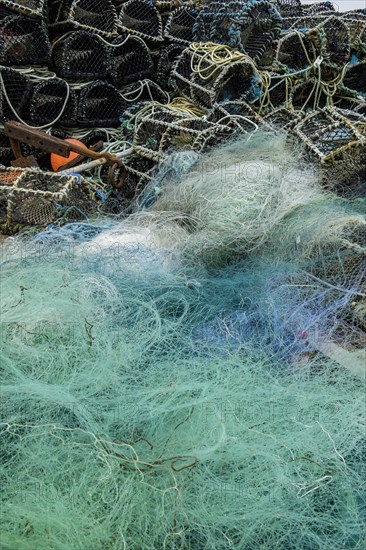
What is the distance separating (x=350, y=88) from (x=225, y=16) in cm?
134

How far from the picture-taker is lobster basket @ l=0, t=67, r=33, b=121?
4.68m

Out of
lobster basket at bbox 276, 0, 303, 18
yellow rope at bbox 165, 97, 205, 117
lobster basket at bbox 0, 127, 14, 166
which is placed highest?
lobster basket at bbox 276, 0, 303, 18

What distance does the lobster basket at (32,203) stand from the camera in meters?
3.34

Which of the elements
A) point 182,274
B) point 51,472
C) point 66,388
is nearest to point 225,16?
point 182,274

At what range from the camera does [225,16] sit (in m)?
4.87

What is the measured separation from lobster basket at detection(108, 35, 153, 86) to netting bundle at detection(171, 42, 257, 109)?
0.77 meters

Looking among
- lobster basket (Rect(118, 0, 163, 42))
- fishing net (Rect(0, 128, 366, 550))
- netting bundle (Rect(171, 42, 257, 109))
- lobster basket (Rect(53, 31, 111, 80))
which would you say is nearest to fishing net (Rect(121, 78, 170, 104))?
lobster basket (Rect(53, 31, 111, 80))

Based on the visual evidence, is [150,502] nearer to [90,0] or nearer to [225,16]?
[225,16]

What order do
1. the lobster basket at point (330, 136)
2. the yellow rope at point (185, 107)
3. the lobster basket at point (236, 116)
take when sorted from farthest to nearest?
the yellow rope at point (185, 107) < the lobster basket at point (236, 116) < the lobster basket at point (330, 136)

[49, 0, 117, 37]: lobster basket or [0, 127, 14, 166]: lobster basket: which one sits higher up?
[49, 0, 117, 37]: lobster basket

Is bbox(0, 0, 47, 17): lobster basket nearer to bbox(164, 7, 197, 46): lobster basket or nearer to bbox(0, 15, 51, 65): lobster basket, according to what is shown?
bbox(0, 15, 51, 65): lobster basket

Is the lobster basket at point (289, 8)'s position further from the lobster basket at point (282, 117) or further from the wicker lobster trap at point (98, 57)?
the lobster basket at point (282, 117)

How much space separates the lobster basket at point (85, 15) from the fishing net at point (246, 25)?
2.99ft

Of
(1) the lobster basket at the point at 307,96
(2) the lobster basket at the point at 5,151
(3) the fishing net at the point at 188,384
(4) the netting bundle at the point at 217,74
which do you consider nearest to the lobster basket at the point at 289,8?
(1) the lobster basket at the point at 307,96
